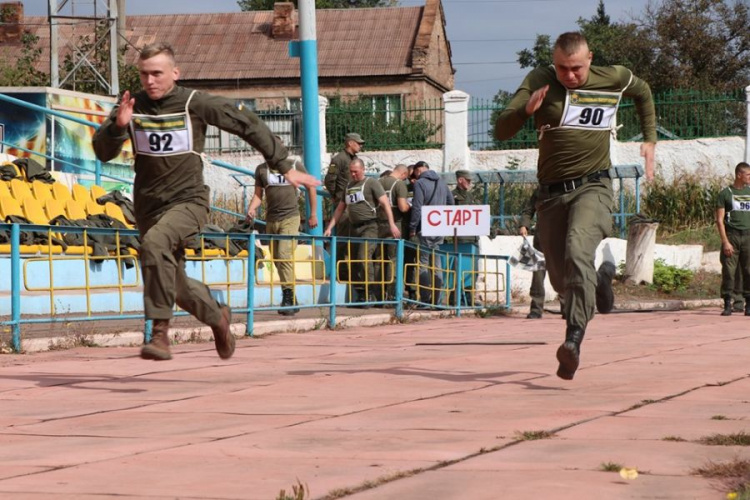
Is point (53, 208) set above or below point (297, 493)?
above

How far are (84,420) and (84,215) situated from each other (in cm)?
1170

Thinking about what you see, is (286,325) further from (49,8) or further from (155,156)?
(49,8)

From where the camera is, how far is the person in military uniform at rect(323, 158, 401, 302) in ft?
54.1

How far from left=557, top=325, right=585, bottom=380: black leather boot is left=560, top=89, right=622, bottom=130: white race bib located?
1.32 m

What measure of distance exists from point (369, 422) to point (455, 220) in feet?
37.8

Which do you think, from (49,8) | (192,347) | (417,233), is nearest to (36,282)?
(192,347)

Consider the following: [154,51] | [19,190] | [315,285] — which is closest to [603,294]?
[154,51]

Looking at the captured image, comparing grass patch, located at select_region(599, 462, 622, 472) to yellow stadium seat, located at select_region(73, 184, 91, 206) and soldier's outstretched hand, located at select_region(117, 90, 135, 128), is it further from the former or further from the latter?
yellow stadium seat, located at select_region(73, 184, 91, 206)

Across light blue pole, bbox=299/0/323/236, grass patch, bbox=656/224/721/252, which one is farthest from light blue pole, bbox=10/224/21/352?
grass patch, bbox=656/224/721/252

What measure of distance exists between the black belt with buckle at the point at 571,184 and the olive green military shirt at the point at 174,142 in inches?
65.3

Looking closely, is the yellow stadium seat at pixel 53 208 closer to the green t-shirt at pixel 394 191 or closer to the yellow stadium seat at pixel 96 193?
the yellow stadium seat at pixel 96 193

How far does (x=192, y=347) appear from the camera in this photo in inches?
462

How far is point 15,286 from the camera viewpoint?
10742 millimetres

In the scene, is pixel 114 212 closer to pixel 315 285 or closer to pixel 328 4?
pixel 315 285
